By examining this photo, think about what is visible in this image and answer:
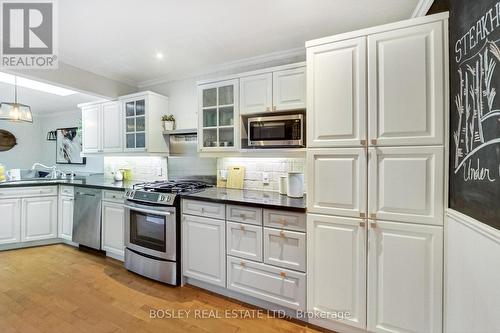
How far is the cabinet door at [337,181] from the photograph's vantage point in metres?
1.67

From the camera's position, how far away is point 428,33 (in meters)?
1.49

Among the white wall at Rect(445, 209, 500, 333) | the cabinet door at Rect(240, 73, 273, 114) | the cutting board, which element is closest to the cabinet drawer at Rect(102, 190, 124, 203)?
the cutting board

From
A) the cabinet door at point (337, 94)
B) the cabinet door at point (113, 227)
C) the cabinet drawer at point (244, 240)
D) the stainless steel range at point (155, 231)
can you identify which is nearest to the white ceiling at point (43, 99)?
the cabinet door at point (113, 227)

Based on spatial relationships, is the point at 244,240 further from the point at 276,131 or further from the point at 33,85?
the point at 33,85

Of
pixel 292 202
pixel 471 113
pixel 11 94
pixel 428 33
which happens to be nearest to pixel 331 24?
pixel 428 33

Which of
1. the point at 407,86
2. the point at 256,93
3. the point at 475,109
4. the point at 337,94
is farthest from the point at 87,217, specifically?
the point at 475,109

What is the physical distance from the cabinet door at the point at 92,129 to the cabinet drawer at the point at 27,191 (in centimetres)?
75

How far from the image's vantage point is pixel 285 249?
1.94 m

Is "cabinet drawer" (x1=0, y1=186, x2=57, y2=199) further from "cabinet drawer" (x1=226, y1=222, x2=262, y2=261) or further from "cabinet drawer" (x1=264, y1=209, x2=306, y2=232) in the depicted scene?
"cabinet drawer" (x1=264, y1=209, x2=306, y2=232)

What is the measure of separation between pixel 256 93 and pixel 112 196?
227 cm

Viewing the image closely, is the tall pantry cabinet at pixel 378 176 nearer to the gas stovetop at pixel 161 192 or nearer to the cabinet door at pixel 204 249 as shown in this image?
the cabinet door at pixel 204 249

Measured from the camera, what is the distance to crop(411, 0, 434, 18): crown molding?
1.73m

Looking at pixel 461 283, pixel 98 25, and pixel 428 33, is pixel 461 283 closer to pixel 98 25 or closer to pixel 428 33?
pixel 428 33

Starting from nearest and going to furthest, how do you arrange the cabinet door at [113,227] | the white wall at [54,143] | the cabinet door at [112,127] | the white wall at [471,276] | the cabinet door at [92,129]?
the white wall at [471,276], the cabinet door at [113,227], the cabinet door at [112,127], the cabinet door at [92,129], the white wall at [54,143]
